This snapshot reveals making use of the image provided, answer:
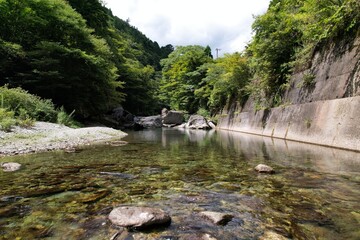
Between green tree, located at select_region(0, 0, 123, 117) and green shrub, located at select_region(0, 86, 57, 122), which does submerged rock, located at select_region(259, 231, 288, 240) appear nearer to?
green shrub, located at select_region(0, 86, 57, 122)

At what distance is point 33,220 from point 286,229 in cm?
284

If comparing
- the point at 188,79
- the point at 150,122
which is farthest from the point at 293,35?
the point at 188,79

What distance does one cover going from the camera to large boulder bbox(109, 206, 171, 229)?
2.56 m

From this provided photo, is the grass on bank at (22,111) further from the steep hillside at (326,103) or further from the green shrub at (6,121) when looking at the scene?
the steep hillside at (326,103)

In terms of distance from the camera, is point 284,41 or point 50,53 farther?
point 50,53

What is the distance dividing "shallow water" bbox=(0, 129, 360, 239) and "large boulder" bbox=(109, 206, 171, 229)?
91 mm

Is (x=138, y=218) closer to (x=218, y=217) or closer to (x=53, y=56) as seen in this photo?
(x=218, y=217)

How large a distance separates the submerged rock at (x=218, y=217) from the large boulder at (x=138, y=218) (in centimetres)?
47

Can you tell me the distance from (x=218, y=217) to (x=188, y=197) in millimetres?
850

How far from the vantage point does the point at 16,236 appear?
240 cm

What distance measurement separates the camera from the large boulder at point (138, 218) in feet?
8.40

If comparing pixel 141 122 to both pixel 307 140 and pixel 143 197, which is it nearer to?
pixel 307 140

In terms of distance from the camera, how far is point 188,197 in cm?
356

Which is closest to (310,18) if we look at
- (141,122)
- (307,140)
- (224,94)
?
(307,140)
